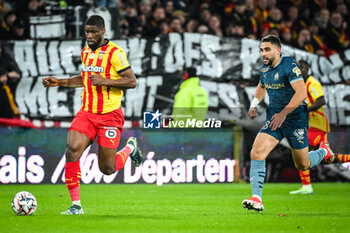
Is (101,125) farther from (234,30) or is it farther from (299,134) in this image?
(234,30)

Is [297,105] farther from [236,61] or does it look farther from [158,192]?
[236,61]

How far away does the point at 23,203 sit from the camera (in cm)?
738

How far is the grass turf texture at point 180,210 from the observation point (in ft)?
21.6

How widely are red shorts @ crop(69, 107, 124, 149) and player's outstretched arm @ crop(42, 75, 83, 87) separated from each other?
0.50 m

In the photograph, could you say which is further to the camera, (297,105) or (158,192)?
(158,192)

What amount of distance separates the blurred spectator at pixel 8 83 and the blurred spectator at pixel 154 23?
3016 millimetres

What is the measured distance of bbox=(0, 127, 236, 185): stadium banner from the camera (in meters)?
12.8

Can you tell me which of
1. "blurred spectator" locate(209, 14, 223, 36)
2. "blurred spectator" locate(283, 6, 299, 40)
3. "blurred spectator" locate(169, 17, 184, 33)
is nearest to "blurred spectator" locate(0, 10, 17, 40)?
"blurred spectator" locate(169, 17, 184, 33)

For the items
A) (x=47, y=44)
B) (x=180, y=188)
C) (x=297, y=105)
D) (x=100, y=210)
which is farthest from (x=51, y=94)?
(x=297, y=105)

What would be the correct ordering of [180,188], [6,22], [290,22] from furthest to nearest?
[290,22] < [6,22] < [180,188]

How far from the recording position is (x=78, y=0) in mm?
14250

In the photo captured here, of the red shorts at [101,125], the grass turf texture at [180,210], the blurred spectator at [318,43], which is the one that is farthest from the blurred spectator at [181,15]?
the red shorts at [101,125]

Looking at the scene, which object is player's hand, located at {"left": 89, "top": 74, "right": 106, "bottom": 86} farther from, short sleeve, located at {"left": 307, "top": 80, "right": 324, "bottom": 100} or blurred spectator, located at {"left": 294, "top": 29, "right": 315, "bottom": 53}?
blurred spectator, located at {"left": 294, "top": 29, "right": 315, "bottom": 53}

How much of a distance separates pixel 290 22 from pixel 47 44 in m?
6.26
